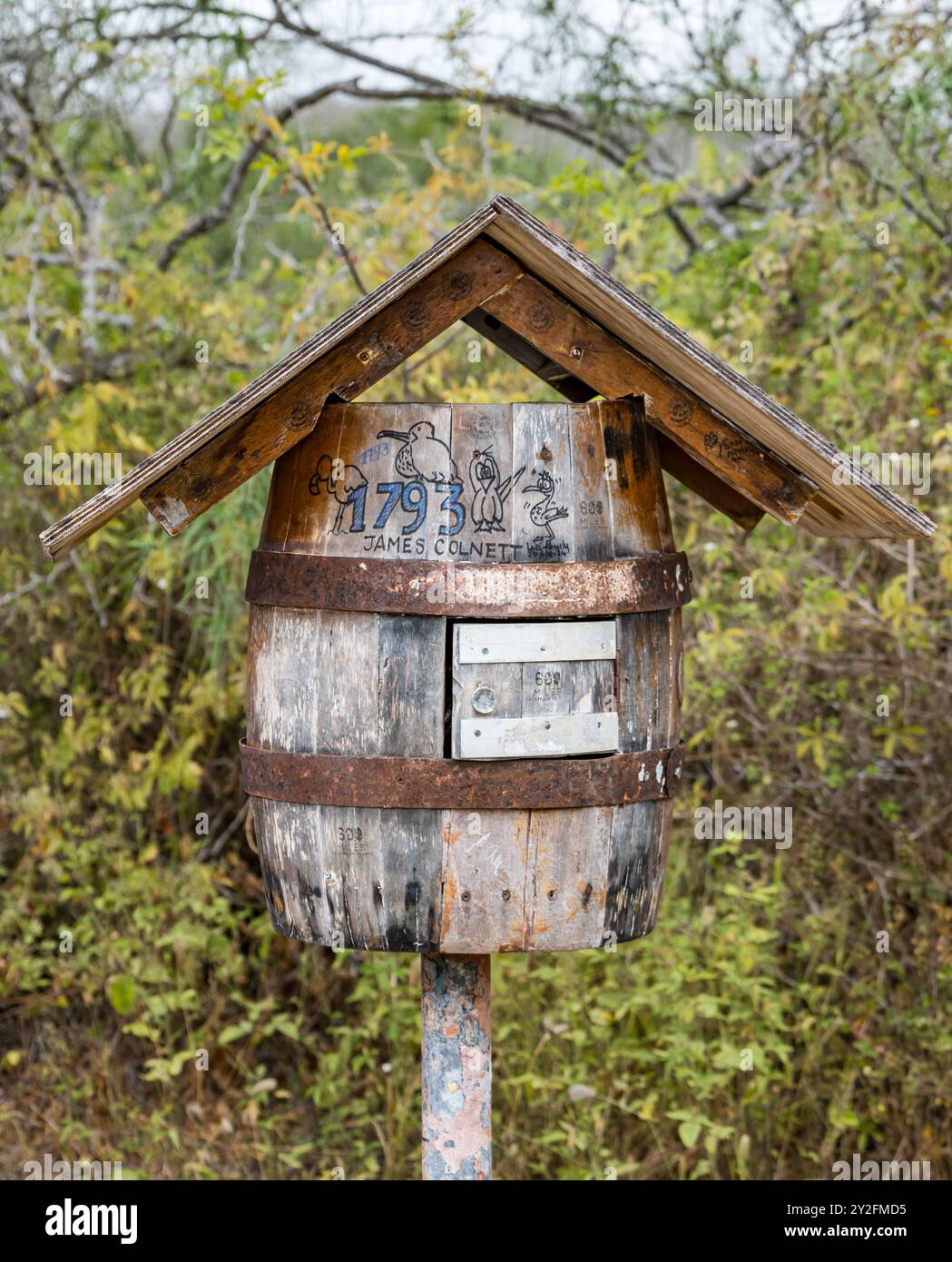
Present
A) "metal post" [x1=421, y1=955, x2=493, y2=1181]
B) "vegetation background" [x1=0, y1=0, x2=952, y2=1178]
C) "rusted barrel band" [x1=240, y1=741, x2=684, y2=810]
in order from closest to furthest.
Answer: "rusted barrel band" [x1=240, y1=741, x2=684, y2=810] < "metal post" [x1=421, y1=955, x2=493, y2=1181] < "vegetation background" [x1=0, y1=0, x2=952, y2=1178]

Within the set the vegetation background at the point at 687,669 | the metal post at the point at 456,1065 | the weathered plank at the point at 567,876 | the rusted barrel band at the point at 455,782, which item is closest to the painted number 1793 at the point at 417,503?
the rusted barrel band at the point at 455,782

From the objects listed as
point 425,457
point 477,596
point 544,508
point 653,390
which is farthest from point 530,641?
point 653,390

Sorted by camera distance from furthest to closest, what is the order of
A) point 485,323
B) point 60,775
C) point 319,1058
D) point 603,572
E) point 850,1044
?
point 60,775
point 319,1058
point 850,1044
point 485,323
point 603,572

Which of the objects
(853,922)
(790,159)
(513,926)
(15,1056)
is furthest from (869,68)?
(15,1056)

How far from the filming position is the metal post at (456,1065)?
277 cm

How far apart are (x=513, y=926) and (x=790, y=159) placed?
3827 mm

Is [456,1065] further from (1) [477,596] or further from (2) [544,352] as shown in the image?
(2) [544,352]

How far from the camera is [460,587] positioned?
244cm

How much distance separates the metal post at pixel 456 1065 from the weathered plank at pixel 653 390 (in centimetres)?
112

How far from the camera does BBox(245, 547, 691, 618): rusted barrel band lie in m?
2.44

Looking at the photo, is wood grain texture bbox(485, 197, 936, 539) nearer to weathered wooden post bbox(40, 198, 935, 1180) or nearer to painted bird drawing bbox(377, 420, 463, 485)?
weathered wooden post bbox(40, 198, 935, 1180)

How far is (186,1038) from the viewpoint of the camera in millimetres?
4777

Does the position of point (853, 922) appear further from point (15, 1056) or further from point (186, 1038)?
point (15, 1056)

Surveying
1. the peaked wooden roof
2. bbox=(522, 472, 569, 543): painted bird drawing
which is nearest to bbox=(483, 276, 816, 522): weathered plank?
the peaked wooden roof
